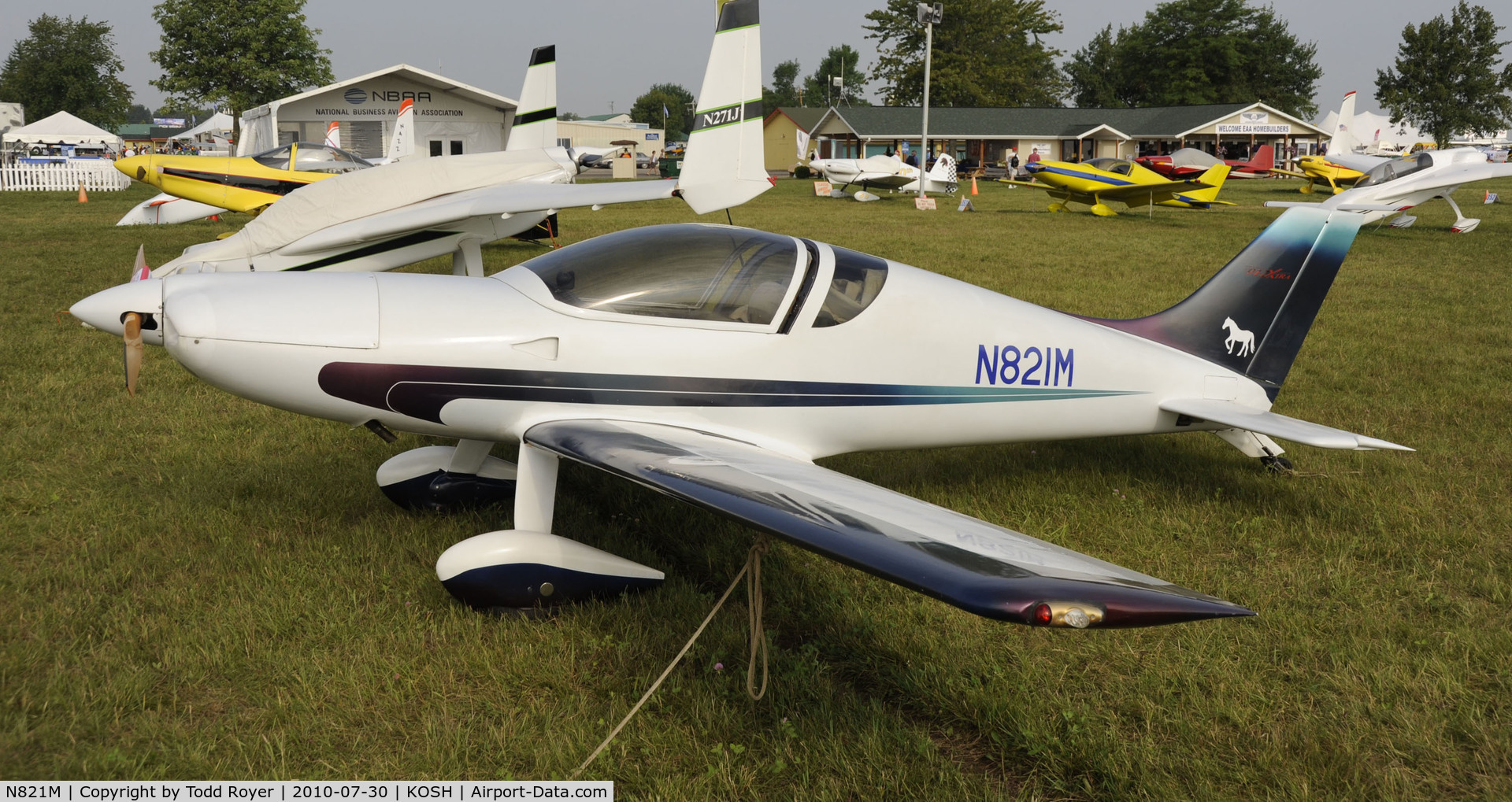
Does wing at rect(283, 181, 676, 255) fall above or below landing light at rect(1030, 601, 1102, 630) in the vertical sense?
above

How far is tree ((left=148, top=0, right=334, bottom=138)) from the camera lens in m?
54.7

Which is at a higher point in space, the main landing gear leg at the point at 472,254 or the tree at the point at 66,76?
the tree at the point at 66,76

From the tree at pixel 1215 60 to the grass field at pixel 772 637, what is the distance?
3568 inches

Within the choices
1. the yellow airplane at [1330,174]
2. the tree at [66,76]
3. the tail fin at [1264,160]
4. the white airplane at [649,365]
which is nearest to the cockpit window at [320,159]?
the white airplane at [649,365]

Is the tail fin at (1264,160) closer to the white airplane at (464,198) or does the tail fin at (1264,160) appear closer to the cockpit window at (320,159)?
the cockpit window at (320,159)

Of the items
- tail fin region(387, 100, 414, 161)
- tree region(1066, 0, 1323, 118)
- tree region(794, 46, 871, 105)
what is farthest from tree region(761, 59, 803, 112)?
tail fin region(387, 100, 414, 161)

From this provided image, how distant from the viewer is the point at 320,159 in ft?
61.4

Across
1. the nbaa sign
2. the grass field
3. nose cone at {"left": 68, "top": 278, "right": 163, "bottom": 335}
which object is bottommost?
the grass field

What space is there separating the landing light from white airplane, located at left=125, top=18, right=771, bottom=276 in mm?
7380

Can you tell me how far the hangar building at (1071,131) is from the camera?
61.4 m

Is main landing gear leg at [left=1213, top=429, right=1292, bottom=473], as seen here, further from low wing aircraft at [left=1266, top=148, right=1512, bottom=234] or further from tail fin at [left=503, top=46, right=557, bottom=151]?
low wing aircraft at [left=1266, top=148, right=1512, bottom=234]

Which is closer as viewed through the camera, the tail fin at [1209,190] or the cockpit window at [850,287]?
the cockpit window at [850,287]

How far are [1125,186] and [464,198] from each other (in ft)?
69.9

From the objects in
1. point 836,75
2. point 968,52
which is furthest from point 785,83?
point 968,52
